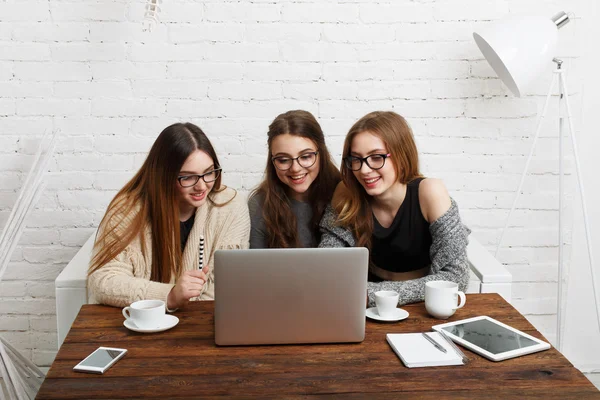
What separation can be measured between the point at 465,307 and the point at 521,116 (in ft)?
4.55

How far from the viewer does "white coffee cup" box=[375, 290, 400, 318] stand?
1.75m

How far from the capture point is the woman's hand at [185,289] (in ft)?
5.85

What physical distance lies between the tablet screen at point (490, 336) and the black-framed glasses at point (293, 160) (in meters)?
0.88

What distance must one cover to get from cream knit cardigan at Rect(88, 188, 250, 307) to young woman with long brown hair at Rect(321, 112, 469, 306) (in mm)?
312

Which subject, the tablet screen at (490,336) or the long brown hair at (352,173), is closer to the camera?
the tablet screen at (490,336)

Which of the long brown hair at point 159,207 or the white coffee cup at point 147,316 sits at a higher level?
the long brown hair at point 159,207

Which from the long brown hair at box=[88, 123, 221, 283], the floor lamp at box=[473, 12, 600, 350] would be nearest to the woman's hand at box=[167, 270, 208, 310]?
the long brown hair at box=[88, 123, 221, 283]

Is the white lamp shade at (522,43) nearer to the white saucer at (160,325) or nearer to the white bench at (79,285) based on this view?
the white bench at (79,285)

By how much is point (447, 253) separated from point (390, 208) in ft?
1.00

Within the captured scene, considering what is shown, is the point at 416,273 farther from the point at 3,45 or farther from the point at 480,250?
the point at 3,45

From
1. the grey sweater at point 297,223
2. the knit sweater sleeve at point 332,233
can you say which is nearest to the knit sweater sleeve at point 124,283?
the grey sweater at point 297,223

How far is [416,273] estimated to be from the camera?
2338 millimetres

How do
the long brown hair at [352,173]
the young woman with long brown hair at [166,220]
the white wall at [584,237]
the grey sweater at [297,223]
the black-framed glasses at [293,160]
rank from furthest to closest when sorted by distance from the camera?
the white wall at [584,237], the grey sweater at [297,223], the black-framed glasses at [293,160], the long brown hair at [352,173], the young woman with long brown hair at [166,220]

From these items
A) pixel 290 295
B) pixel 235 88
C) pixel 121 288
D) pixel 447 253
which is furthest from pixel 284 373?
pixel 235 88
